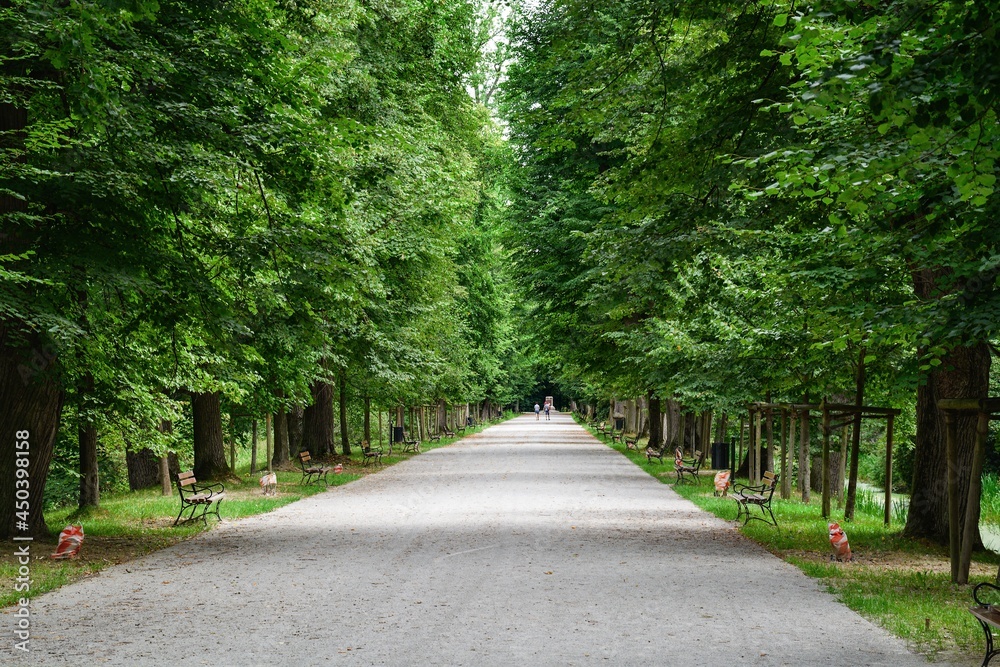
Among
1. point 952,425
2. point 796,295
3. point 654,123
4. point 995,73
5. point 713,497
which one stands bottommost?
point 713,497

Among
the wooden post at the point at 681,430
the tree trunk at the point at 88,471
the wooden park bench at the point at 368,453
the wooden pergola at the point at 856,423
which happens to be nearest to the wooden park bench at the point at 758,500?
the wooden pergola at the point at 856,423

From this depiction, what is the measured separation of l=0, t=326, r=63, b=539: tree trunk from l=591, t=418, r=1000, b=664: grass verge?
9635mm

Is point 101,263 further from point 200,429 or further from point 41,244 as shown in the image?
point 200,429

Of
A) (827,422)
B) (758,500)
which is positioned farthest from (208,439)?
(827,422)

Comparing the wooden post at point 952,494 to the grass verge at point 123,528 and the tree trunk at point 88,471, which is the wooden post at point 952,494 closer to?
the grass verge at point 123,528

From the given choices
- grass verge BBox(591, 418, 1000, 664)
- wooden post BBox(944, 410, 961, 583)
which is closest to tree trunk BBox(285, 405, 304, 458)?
grass verge BBox(591, 418, 1000, 664)

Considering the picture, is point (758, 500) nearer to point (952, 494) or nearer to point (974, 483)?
point (952, 494)

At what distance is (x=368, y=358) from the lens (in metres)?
26.0

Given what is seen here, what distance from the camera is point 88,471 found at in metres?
18.2

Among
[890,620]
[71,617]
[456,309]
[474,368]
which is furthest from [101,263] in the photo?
[474,368]

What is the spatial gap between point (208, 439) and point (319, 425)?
8.63 m

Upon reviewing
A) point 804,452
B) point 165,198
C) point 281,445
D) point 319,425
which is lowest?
point 281,445

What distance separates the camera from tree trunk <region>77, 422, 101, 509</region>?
1806 cm

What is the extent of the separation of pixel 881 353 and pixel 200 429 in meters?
15.5
